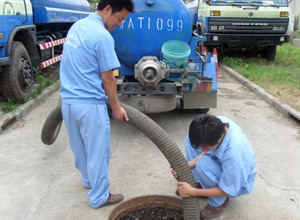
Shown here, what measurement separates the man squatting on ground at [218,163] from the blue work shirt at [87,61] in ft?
2.52

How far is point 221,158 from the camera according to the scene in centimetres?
279

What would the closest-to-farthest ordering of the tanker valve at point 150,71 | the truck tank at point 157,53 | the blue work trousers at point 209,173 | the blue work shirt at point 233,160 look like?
the blue work shirt at point 233,160, the blue work trousers at point 209,173, the tanker valve at point 150,71, the truck tank at point 157,53

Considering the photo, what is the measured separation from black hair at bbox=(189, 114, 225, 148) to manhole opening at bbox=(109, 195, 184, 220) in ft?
2.64

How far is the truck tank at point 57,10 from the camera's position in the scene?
23.6 ft

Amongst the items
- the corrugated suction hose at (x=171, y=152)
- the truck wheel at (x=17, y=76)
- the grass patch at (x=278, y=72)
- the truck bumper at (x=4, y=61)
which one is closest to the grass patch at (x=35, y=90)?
the truck wheel at (x=17, y=76)

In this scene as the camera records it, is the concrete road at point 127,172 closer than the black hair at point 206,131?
No

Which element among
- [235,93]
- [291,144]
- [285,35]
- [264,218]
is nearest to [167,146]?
[264,218]

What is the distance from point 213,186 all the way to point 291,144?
86.7 inches

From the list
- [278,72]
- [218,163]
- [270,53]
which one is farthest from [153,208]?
[270,53]

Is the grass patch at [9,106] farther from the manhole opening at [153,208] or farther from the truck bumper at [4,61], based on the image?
the manhole opening at [153,208]

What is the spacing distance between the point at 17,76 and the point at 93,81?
3.59m

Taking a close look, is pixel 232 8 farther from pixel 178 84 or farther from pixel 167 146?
pixel 167 146

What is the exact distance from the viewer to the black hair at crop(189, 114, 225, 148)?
8.50ft

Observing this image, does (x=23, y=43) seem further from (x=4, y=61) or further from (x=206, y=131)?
(x=206, y=131)
